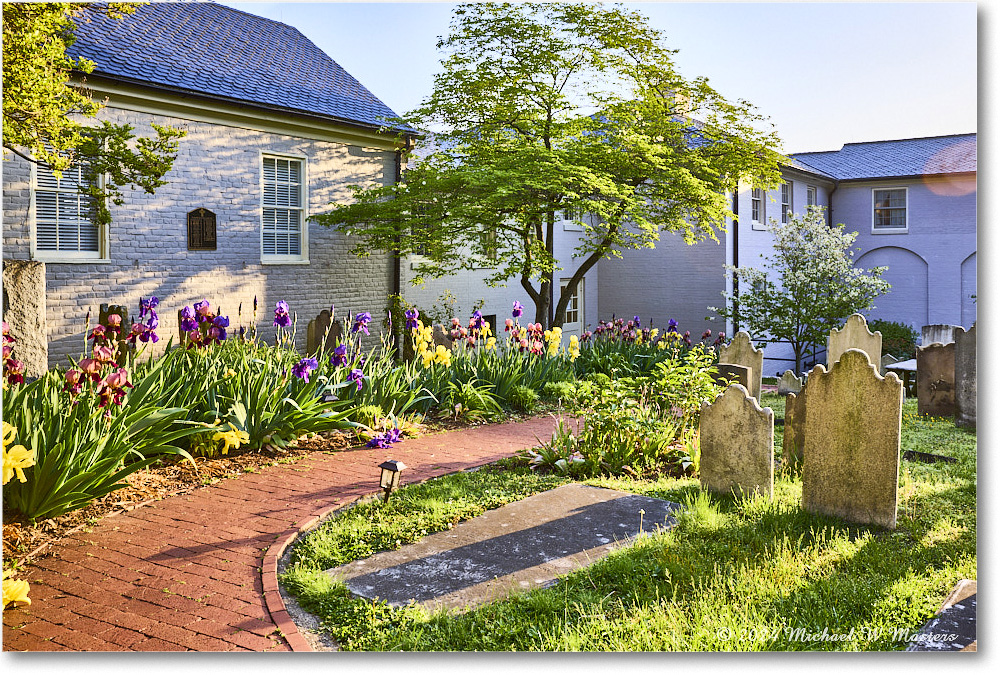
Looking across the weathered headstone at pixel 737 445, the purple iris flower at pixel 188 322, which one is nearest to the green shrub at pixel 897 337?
the weathered headstone at pixel 737 445

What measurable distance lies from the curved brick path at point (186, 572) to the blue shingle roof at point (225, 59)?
6.28 m

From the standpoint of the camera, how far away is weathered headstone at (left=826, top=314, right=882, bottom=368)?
8.68m

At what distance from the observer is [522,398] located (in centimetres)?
885

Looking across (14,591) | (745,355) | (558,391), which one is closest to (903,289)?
(745,355)

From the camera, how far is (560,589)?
3.76m

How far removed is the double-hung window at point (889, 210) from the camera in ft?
63.7

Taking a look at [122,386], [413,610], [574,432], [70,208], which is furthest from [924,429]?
[70,208]

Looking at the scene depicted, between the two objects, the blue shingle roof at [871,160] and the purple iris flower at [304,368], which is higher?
the blue shingle roof at [871,160]

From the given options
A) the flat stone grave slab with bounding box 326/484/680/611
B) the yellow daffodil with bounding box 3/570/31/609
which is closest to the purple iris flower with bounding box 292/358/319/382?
the flat stone grave slab with bounding box 326/484/680/611

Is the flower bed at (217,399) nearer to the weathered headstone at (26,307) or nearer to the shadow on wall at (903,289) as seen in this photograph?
the weathered headstone at (26,307)

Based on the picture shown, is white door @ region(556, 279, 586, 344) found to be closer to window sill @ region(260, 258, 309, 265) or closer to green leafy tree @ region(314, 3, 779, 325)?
green leafy tree @ region(314, 3, 779, 325)

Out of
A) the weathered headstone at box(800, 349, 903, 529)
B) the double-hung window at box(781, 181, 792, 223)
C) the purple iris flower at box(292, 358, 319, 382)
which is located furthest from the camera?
the double-hung window at box(781, 181, 792, 223)

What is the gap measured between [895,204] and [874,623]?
18704 mm

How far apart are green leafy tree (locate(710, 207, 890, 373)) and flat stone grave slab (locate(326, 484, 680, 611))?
1084 centimetres
